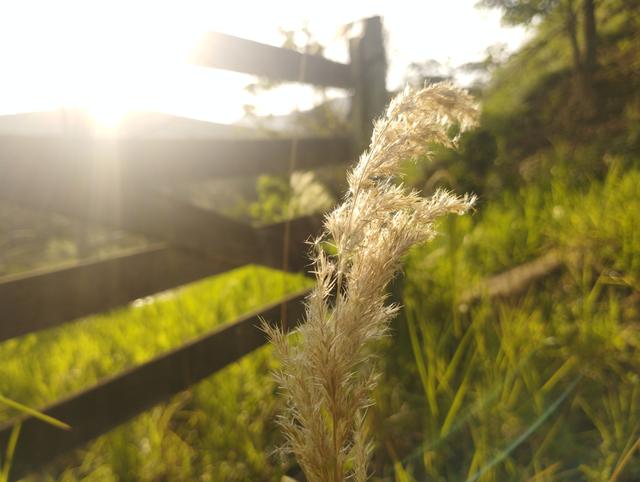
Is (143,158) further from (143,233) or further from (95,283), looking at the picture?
(95,283)

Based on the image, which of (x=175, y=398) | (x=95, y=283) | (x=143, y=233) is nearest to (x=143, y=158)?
(x=143, y=233)

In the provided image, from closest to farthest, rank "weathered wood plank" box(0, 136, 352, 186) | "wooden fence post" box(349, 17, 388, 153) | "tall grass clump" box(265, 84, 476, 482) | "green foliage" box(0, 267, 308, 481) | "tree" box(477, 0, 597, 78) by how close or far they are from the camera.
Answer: "tall grass clump" box(265, 84, 476, 482) → "weathered wood plank" box(0, 136, 352, 186) → "green foliage" box(0, 267, 308, 481) → "tree" box(477, 0, 597, 78) → "wooden fence post" box(349, 17, 388, 153)

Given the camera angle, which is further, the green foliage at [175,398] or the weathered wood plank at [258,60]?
the weathered wood plank at [258,60]

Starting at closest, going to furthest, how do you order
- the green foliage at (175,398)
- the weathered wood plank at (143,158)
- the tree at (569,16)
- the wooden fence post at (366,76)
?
the weathered wood plank at (143,158) → the green foliage at (175,398) → the tree at (569,16) → the wooden fence post at (366,76)

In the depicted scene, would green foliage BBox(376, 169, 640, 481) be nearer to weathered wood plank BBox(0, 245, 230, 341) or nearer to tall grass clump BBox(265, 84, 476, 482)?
tall grass clump BBox(265, 84, 476, 482)

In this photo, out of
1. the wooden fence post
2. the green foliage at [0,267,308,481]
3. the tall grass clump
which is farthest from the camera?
the wooden fence post

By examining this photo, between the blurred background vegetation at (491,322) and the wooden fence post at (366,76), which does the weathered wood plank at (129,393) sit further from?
the wooden fence post at (366,76)

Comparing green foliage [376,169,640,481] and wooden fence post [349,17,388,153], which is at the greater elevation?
wooden fence post [349,17,388,153]

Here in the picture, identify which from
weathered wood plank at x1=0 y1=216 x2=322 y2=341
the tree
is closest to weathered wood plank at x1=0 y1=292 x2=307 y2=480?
weathered wood plank at x1=0 y1=216 x2=322 y2=341

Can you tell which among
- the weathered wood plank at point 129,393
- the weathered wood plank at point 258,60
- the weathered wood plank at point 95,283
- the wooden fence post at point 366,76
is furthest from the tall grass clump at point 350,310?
the wooden fence post at point 366,76
